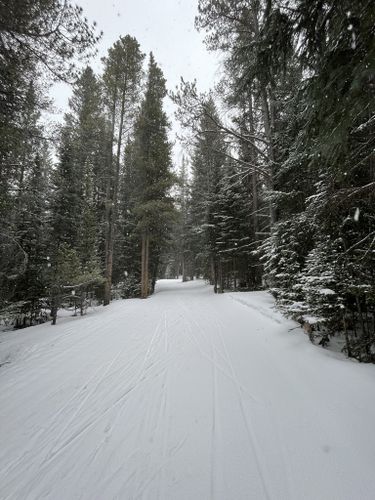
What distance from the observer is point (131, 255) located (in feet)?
62.1

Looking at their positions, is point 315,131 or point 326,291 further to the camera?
point 326,291

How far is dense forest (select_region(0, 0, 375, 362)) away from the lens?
118 inches

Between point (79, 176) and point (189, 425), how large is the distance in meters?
15.3

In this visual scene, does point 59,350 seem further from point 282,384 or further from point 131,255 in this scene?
point 131,255

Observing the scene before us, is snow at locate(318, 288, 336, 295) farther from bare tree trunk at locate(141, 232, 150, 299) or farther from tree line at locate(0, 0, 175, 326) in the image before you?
bare tree trunk at locate(141, 232, 150, 299)

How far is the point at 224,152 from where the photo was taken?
991 cm

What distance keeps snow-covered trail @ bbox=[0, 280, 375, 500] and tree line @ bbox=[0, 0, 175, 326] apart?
15.2 feet

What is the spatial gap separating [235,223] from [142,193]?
6.57m

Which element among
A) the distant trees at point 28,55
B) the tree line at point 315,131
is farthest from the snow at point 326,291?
the distant trees at point 28,55

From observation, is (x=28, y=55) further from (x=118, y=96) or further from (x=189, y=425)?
(x=118, y=96)

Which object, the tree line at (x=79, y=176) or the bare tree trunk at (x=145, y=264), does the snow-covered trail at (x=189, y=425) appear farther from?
the bare tree trunk at (x=145, y=264)

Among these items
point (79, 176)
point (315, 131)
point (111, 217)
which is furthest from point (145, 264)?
point (315, 131)

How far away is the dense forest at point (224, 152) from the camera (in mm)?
3000

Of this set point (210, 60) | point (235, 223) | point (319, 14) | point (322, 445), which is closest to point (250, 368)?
point (322, 445)
